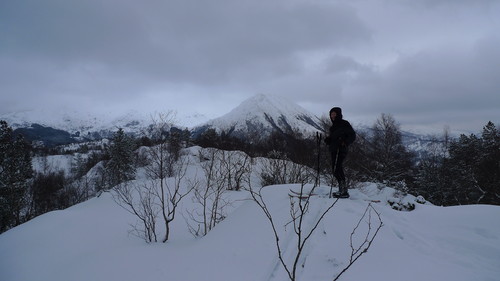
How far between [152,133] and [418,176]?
3144cm

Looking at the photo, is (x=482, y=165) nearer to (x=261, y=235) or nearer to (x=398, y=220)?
(x=398, y=220)

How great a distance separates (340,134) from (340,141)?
188 millimetres

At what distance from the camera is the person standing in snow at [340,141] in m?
5.97

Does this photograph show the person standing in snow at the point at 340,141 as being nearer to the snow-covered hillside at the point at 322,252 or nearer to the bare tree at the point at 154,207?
the snow-covered hillside at the point at 322,252

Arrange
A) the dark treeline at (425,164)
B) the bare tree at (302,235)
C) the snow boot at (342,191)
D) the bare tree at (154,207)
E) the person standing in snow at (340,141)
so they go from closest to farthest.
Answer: the bare tree at (302,235), the snow boot at (342,191), the person standing in snow at (340,141), the bare tree at (154,207), the dark treeline at (425,164)

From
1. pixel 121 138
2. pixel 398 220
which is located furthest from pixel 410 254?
pixel 121 138

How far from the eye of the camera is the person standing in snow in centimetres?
597

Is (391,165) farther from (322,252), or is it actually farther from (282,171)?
(322,252)

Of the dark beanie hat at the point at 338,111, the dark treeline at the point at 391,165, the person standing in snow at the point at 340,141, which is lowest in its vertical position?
the dark treeline at the point at 391,165

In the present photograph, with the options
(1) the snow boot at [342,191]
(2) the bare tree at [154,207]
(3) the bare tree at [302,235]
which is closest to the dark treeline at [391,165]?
(2) the bare tree at [154,207]

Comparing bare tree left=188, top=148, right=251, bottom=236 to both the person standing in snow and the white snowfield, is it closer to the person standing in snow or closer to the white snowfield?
the white snowfield

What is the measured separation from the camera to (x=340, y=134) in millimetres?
6133

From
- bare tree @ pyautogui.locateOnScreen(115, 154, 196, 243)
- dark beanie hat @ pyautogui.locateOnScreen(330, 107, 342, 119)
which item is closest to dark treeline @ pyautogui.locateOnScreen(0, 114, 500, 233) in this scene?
bare tree @ pyautogui.locateOnScreen(115, 154, 196, 243)

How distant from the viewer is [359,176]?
19.1 meters
